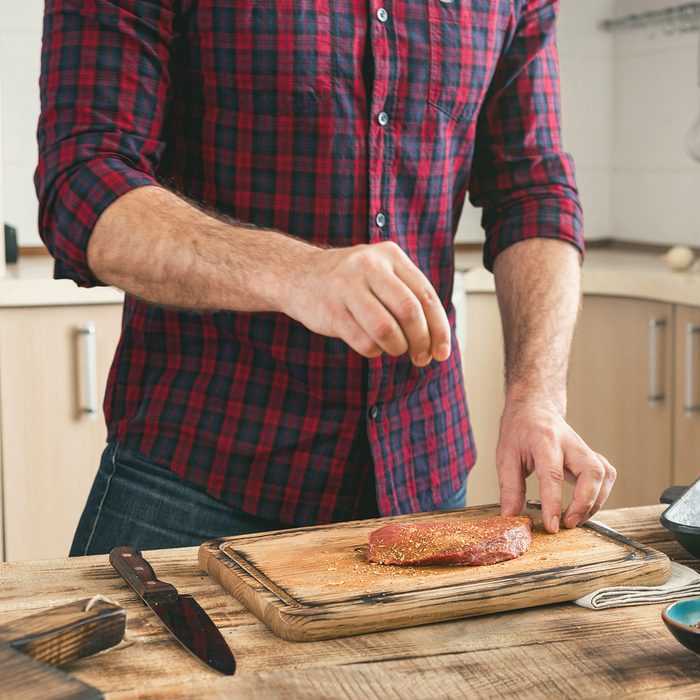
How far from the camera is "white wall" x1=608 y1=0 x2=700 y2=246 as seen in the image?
9.26 feet

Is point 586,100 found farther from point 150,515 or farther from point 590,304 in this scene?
point 150,515

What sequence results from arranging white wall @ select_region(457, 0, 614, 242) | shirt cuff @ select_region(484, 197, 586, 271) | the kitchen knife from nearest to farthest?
the kitchen knife → shirt cuff @ select_region(484, 197, 586, 271) → white wall @ select_region(457, 0, 614, 242)

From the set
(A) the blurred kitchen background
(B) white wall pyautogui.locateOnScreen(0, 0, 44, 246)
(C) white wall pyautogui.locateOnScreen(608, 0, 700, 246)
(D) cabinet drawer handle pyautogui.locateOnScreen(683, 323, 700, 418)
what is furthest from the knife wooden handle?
(C) white wall pyautogui.locateOnScreen(608, 0, 700, 246)

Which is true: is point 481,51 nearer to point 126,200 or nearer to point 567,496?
point 126,200

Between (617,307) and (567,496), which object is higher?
(617,307)

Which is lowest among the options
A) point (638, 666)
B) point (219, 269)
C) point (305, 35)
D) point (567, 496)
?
point (567, 496)

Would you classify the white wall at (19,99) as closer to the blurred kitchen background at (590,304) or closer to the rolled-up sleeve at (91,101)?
the blurred kitchen background at (590,304)

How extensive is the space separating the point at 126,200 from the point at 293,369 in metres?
0.29

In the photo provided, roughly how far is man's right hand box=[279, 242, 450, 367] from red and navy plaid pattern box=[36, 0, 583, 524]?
0.35 metres

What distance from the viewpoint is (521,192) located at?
4.56 ft

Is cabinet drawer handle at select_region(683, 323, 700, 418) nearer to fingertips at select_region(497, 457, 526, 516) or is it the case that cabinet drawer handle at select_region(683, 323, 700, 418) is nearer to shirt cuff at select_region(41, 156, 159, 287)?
fingertips at select_region(497, 457, 526, 516)

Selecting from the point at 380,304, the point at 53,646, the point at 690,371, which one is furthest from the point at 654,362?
the point at 53,646

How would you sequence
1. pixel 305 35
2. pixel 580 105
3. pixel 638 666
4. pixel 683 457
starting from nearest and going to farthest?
pixel 638 666 → pixel 305 35 → pixel 683 457 → pixel 580 105

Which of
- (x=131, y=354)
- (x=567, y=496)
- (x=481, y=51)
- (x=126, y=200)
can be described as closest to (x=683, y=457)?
(x=567, y=496)
